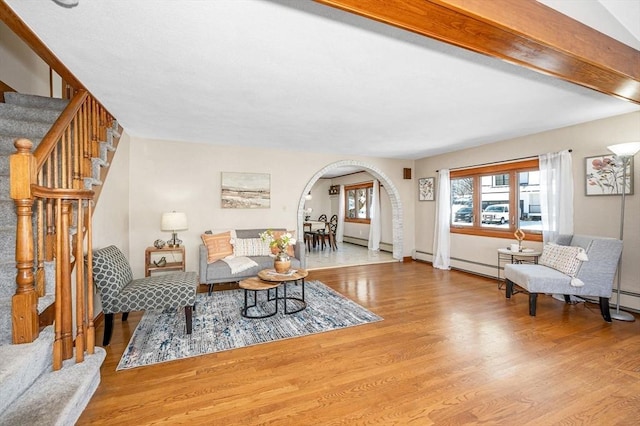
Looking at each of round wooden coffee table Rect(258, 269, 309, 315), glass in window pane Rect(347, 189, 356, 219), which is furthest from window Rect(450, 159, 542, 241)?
glass in window pane Rect(347, 189, 356, 219)

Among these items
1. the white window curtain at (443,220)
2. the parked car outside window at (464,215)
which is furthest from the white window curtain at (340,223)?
the parked car outside window at (464,215)

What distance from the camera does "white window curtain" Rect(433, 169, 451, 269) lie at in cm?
596

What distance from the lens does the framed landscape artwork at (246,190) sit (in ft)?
17.5

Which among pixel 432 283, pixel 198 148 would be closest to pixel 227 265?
pixel 198 148

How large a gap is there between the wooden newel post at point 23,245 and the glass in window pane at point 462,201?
6.17 meters

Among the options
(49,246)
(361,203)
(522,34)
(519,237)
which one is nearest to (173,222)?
(49,246)

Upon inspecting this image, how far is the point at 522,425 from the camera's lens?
173cm

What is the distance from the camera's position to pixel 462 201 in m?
5.97

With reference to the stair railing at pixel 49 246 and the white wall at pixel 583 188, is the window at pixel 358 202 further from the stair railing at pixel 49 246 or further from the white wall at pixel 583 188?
the stair railing at pixel 49 246

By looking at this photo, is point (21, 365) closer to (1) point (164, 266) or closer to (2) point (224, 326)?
(2) point (224, 326)

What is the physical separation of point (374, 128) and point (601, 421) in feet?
11.8

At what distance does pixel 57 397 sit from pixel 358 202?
8.86 metres

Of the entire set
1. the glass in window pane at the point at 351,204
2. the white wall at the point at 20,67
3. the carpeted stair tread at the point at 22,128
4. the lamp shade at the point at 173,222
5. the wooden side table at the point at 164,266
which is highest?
the white wall at the point at 20,67

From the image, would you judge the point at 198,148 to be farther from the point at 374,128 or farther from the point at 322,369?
the point at 322,369
